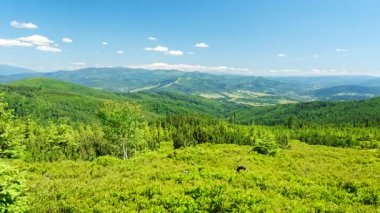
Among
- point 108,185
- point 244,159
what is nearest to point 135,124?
point 244,159

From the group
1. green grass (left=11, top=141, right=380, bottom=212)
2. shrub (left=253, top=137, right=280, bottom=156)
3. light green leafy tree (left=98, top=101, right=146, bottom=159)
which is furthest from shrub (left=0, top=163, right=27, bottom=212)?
light green leafy tree (left=98, top=101, right=146, bottom=159)

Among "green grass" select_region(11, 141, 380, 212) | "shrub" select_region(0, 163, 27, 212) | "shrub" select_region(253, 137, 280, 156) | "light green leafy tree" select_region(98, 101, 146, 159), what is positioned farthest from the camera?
"light green leafy tree" select_region(98, 101, 146, 159)

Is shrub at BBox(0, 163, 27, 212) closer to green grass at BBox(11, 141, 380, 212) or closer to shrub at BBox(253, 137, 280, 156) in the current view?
green grass at BBox(11, 141, 380, 212)

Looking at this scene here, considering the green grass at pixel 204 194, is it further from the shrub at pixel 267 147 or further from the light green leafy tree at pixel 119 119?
the light green leafy tree at pixel 119 119

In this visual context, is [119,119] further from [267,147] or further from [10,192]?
[10,192]

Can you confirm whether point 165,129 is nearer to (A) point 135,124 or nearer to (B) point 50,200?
(A) point 135,124

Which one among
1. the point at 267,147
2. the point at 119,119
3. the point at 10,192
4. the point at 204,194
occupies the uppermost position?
the point at 10,192

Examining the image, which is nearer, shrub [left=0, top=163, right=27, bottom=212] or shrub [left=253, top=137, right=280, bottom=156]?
shrub [left=0, top=163, right=27, bottom=212]

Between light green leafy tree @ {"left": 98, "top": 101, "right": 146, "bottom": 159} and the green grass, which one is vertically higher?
the green grass

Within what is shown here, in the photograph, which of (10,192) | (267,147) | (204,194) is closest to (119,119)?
(267,147)

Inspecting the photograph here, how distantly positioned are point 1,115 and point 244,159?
31160 millimetres

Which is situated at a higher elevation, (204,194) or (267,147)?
(204,194)

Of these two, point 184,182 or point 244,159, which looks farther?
point 244,159

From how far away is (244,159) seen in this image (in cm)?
4694
